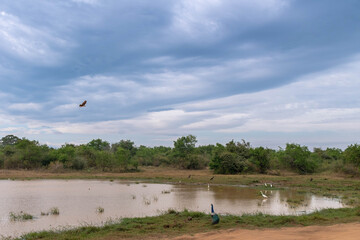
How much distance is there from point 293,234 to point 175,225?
4434mm

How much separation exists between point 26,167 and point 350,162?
5072 centimetres

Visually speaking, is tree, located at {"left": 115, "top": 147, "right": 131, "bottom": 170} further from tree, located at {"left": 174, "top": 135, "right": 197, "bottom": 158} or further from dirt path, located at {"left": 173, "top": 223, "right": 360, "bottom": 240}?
dirt path, located at {"left": 173, "top": 223, "right": 360, "bottom": 240}

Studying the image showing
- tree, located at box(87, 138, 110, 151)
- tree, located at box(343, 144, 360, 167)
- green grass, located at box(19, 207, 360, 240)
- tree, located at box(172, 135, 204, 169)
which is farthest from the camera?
tree, located at box(87, 138, 110, 151)

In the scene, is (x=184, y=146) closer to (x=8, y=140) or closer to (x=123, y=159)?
(x=123, y=159)

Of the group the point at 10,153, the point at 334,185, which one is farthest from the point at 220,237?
the point at 10,153

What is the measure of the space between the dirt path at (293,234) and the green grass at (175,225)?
0.80 metres

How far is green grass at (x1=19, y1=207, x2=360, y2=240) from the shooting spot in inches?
393

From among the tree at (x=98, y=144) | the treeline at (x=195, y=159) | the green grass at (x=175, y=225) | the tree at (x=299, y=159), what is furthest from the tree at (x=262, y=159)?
the tree at (x=98, y=144)

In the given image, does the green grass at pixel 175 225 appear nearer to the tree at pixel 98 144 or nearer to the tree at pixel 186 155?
the tree at pixel 186 155

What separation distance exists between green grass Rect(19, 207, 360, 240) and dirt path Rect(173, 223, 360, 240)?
2.62ft

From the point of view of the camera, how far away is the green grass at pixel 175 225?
9.99 metres

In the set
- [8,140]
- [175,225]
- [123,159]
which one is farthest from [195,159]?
[8,140]

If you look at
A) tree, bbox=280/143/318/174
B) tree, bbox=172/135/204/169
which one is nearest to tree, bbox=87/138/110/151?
tree, bbox=172/135/204/169

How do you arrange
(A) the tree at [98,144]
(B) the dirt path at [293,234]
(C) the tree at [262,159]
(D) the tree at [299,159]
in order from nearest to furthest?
(B) the dirt path at [293,234] → (D) the tree at [299,159] → (C) the tree at [262,159] → (A) the tree at [98,144]
